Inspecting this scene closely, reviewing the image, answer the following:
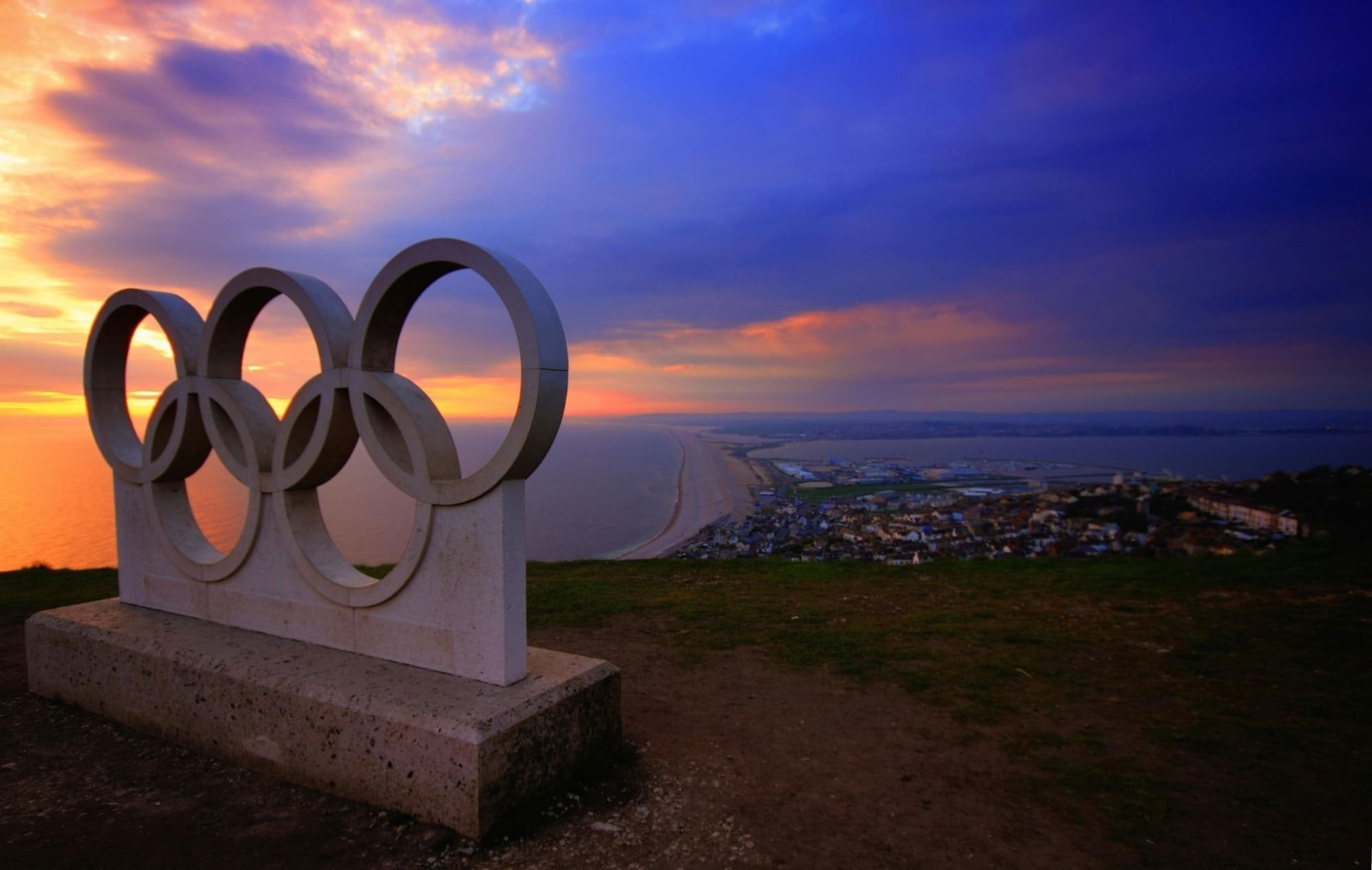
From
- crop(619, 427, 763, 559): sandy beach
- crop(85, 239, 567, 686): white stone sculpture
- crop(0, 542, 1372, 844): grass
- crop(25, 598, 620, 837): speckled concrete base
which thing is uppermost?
crop(85, 239, 567, 686): white stone sculpture

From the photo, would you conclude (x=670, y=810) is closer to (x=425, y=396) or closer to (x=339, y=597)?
(x=339, y=597)

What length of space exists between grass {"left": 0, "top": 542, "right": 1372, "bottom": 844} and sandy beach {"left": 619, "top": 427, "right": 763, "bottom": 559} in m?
5.46

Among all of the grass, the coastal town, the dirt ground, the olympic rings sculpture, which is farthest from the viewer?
the coastal town

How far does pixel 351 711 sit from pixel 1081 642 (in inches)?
288

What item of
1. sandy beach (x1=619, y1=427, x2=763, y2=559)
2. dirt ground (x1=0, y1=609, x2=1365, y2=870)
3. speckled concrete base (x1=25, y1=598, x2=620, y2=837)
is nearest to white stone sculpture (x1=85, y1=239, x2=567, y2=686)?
speckled concrete base (x1=25, y1=598, x2=620, y2=837)

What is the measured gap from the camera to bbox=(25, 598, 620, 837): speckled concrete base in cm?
401

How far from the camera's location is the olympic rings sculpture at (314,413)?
14.8ft

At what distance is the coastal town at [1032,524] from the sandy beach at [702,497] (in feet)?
2.70

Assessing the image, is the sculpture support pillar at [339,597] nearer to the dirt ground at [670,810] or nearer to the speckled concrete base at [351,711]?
the speckled concrete base at [351,711]

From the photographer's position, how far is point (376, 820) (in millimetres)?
4137

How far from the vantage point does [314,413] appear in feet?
18.2

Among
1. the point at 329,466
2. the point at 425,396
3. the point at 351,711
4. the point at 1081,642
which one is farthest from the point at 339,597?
the point at 1081,642

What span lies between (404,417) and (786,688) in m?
4.10

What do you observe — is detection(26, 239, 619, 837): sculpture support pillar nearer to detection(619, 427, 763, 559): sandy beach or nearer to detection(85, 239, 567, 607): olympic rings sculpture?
detection(85, 239, 567, 607): olympic rings sculpture
